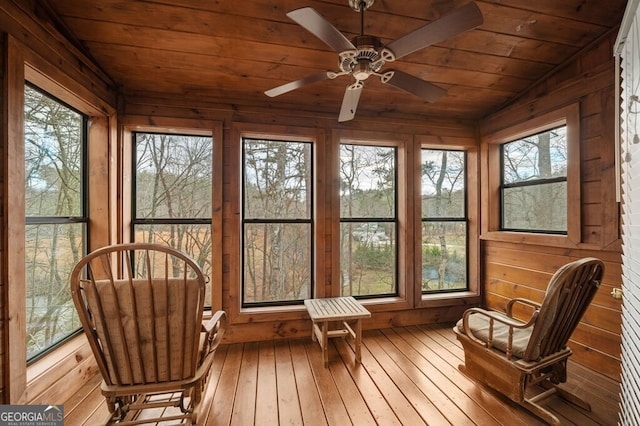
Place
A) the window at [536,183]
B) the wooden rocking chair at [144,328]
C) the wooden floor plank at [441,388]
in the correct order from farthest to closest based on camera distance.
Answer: the window at [536,183] → the wooden floor plank at [441,388] → the wooden rocking chair at [144,328]

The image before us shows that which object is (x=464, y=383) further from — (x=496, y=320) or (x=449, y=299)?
(x=449, y=299)

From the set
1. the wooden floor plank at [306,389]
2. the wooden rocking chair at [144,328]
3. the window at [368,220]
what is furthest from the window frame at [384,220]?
the wooden rocking chair at [144,328]

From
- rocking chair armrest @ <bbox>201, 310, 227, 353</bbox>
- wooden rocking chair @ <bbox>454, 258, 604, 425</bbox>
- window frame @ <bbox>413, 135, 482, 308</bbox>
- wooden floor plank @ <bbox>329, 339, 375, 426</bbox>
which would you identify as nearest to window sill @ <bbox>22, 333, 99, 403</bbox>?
rocking chair armrest @ <bbox>201, 310, 227, 353</bbox>

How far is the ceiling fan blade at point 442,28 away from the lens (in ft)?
3.84

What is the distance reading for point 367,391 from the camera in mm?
1950

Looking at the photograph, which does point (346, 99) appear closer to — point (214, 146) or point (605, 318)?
point (214, 146)

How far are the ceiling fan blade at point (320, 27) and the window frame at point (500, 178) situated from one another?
2.26 meters

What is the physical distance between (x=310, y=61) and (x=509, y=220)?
2789 mm

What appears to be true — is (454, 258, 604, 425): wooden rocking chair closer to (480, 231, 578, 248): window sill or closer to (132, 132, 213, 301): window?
(480, 231, 578, 248): window sill

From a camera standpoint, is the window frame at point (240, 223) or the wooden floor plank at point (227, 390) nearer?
the wooden floor plank at point (227, 390)

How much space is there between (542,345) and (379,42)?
82.0 inches

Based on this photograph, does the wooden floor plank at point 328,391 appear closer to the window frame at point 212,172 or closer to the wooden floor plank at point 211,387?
the wooden floor plank at point 211,387

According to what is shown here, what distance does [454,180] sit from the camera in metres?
3.48

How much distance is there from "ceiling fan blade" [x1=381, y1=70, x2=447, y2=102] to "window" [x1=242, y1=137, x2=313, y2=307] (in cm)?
148
